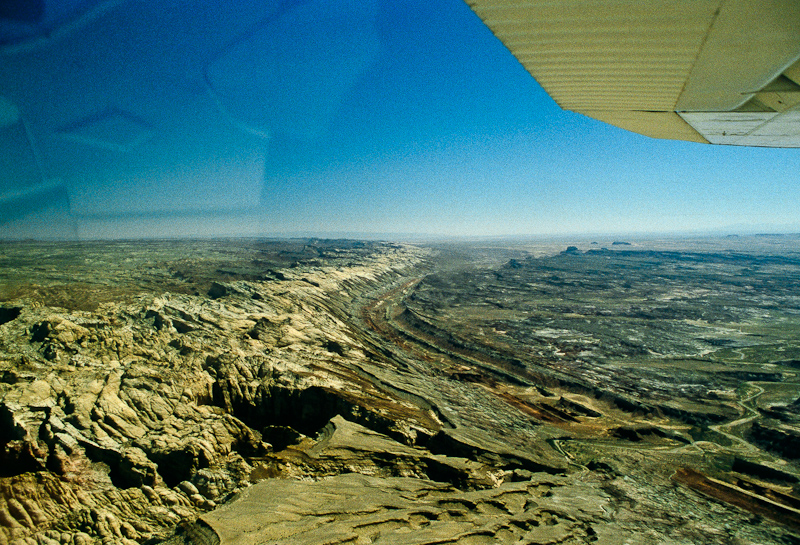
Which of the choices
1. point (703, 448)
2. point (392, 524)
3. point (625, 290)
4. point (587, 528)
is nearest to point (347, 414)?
point (392, 524)

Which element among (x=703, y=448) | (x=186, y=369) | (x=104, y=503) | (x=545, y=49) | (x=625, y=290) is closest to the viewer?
(x=545, y=49)

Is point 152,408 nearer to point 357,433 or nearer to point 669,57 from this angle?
point 357,433

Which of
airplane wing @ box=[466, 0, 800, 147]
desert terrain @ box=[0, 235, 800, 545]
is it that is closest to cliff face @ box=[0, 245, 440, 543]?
desert terrain @ box=[0, 235, 800, 545]

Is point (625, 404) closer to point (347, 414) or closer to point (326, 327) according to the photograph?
point (347, 414)

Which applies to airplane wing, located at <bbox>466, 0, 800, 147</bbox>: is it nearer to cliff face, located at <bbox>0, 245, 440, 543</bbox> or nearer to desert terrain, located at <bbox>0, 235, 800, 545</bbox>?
desert terrain, located at <bbox>0, 235, 800, 545</bbox>

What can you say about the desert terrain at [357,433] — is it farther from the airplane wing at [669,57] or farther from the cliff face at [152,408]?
the airplane wing at [669,57]

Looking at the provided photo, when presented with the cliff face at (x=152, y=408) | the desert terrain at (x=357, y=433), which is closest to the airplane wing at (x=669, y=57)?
the desert terrain at (x=357, y=433)
